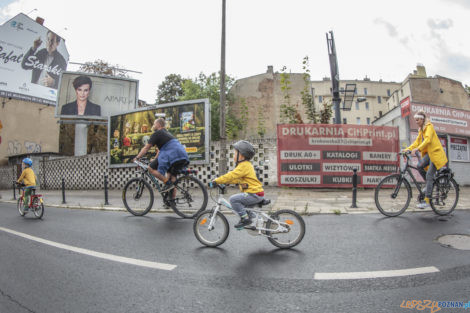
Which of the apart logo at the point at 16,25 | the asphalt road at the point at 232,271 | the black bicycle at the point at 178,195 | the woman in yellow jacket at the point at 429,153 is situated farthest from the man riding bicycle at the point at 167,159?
the apart logo at the point at 16,25

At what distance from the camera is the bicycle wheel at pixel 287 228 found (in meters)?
3.85

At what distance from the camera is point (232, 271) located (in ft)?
10.1

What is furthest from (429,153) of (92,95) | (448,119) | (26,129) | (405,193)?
(26,129)

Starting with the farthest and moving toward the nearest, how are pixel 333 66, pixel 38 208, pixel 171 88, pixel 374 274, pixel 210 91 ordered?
1. pixel 171 88
2. pixel 210 91
3. pixel 333 66
4. pixel 38 208
5. pixel 374 274

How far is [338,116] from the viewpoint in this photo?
1245 centimetres

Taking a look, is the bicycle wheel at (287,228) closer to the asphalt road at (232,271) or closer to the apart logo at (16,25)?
the asphalt road at (232,271)

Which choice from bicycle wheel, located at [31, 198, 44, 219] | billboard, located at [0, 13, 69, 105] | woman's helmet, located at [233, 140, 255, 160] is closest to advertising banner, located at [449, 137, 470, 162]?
woman's helmet, located at [233, 140, 255, 160]

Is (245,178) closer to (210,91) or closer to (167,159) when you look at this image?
(167,159)

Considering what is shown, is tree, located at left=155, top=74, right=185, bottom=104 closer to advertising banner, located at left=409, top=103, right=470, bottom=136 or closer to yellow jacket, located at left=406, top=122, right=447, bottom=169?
advertising banner, located at left=409, top=103, right=470, bottom=136

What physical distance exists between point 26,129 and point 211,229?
28849 millimetres

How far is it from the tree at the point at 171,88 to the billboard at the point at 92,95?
21635mm

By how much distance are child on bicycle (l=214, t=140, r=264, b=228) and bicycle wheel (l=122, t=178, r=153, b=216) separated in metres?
3.02

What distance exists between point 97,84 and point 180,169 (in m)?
17.1

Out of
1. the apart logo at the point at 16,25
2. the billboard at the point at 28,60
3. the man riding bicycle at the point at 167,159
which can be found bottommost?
the man riding bicycle at the point at 167,159
